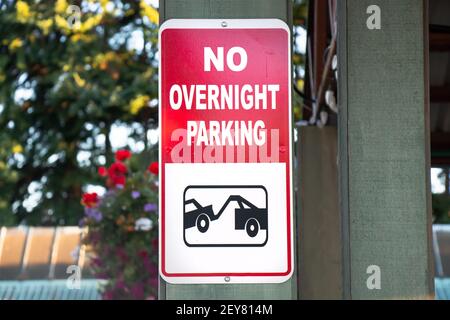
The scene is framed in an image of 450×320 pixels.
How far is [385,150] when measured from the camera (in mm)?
3588

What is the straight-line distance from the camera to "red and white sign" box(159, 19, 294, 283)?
9.51 ft

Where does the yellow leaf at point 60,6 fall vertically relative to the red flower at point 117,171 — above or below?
above

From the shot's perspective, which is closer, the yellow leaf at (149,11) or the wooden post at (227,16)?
the wooden post at (227,16)

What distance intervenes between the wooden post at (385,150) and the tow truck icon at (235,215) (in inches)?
29.6

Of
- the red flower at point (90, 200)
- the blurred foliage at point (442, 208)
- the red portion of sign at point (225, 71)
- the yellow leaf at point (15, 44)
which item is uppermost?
Answer: the yellow leaf at point (15, 44)

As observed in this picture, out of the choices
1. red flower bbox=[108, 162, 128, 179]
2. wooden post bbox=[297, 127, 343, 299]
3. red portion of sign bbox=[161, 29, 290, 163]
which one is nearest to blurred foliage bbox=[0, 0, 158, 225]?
red flower bbox=[108, 162, 128, 179]

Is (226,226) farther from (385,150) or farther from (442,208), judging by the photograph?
(442,208)

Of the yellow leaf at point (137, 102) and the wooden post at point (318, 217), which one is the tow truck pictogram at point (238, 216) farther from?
the yellow leaf at point (137, 102)

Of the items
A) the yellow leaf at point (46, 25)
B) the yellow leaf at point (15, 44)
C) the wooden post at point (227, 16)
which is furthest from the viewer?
A: the yellow leaf at point (15, 44)

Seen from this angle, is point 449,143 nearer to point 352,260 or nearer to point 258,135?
point 352,260

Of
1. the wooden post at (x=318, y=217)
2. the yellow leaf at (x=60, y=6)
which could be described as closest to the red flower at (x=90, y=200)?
the wooden post at (x=318, y=217)

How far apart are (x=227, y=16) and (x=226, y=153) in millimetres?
616

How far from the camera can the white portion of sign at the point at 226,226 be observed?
2.88 metres
